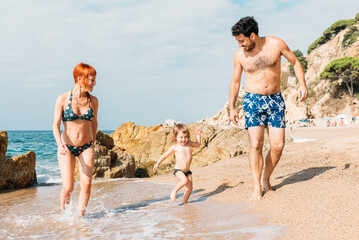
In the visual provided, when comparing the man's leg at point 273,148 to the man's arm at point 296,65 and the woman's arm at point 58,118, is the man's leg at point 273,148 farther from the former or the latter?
the woman's arm at point 58,118

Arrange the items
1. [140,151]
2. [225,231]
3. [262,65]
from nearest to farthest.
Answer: [225,231] → [262,65] → [140,151]

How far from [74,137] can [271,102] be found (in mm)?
2628

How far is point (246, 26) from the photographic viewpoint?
4129 millimetres

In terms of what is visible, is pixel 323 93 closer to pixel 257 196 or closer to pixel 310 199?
pixel 257 196

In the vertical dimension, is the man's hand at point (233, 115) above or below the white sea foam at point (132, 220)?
above

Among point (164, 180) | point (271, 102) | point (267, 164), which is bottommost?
point (164, 180)

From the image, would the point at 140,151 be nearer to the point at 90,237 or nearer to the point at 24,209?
the point at 24,209

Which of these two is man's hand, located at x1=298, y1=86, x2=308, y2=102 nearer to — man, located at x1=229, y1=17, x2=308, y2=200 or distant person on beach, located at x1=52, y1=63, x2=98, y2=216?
man, located at x1=229, y1=17, x2=308, y2=200

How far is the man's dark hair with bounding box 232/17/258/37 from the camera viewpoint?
411cm

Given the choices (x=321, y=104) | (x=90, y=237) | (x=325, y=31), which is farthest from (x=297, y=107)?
(x=90, y=237)

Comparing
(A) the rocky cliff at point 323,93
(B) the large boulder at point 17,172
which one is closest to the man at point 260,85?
(B) the large boulder at point 17,172

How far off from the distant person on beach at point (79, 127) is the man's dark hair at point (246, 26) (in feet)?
6.34

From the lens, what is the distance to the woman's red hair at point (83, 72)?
12.7 feet

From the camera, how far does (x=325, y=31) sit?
7038 centimetres
